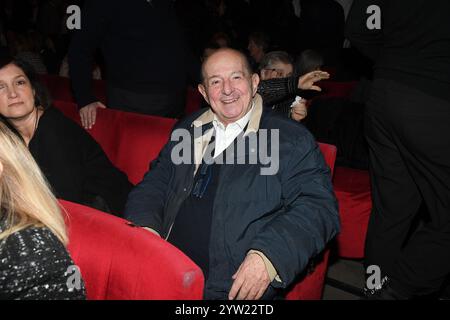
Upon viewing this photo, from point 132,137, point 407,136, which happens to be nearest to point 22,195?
point 132,137

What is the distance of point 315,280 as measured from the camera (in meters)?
1.95

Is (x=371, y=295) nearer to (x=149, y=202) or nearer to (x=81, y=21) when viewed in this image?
(x=149, y=202)

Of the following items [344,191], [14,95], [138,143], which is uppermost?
[14,95]

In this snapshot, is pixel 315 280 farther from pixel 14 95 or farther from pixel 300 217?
pixel 14 95

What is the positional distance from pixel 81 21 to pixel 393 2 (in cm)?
176

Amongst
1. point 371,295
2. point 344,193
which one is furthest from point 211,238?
point 344,193

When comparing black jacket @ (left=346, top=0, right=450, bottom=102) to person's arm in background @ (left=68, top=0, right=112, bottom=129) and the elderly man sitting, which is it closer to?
the elderly man sitting

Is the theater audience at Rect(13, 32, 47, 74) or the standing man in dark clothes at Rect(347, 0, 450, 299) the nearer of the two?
the standing man in dark clothes at Rect(347, 0, 450, 299)

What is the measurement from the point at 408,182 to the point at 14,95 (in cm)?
194

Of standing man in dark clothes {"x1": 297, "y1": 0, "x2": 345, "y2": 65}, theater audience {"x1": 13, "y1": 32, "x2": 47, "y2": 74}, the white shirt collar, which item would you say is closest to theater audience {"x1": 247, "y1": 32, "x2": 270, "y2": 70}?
standing man in dark clothes {"x1": 297, "y1": 0, "x2": 345, "y2": 65}

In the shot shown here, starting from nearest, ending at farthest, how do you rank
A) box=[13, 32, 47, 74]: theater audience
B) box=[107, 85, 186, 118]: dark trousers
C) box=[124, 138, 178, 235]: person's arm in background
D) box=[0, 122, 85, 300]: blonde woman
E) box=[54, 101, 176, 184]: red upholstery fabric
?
box=[0, 122, 85, 300]: blonde woman
box=[124, 138, 178, 235]: person's arm in background
box=[54, 101, 176, 184]: red upholstery fabric
box=[107, 85, 186, 118]: dark trousers
box=[13, 32, 47, 74]: theater audience

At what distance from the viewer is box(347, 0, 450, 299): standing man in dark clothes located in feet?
6.15

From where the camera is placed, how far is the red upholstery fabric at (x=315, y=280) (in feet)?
6.07

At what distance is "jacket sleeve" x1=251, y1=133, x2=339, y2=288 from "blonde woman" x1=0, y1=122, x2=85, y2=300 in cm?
61
